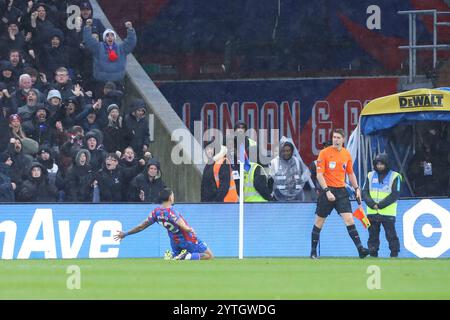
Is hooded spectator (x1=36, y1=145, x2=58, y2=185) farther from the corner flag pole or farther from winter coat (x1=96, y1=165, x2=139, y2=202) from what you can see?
the corner flag pole

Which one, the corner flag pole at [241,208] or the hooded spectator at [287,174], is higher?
the hooded spectator at [287,174]

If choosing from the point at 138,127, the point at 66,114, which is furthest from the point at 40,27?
the point at 138,127

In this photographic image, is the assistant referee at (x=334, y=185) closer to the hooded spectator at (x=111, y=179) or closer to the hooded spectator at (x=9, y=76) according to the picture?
the hooded spectator at (x=111, y=179)

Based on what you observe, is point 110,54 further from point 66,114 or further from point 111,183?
point 111,183

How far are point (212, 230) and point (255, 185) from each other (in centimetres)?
114

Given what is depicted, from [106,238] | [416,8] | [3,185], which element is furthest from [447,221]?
[416,8]

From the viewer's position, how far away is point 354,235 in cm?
2414

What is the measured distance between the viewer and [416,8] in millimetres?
33750

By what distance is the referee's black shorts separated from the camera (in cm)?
2422

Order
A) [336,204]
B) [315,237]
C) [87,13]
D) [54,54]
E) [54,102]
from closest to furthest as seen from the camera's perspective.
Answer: [336,204] < [315,237] < [54,102] < [54,54] < [87,13]

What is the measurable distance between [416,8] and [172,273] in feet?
52.7

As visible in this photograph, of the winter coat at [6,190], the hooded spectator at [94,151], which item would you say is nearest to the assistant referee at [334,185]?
the hooded spectator at [94,151]

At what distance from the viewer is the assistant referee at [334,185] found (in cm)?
2422

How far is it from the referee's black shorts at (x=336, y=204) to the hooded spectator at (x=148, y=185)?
3678 millimetres
